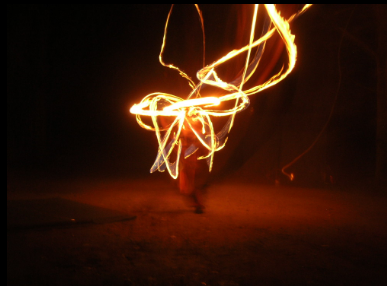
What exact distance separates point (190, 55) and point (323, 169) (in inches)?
241

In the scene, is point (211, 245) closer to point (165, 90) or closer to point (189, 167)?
point (189, 167)

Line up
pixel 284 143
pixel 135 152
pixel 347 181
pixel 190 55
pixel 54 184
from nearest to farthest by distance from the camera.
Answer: pixel 54 184
pixel 347 181
pixel 284 143
pixel 190 55
pixel 135 152

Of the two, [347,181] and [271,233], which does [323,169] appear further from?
[271,233]

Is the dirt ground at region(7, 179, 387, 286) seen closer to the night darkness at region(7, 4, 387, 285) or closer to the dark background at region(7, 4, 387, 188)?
the night darkness at region(7, 4, 387, 285)

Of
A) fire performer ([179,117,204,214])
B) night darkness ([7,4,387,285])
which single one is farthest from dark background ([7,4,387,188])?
fire performer ([179,117,204,214])

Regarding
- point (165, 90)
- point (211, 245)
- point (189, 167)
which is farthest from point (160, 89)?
point (211, 245)

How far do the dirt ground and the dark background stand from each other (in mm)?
3674

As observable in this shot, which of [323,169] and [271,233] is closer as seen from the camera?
[271,233]

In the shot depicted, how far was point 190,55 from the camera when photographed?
42.0 ft

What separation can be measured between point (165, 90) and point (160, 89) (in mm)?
356

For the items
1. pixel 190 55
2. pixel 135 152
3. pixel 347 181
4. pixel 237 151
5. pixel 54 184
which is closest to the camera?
pixel 54 184

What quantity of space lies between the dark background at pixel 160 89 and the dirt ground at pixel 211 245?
145 inches

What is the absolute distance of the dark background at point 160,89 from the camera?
33.9 feet

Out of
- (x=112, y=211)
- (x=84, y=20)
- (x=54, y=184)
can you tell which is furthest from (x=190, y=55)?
(x=112, y=211)
